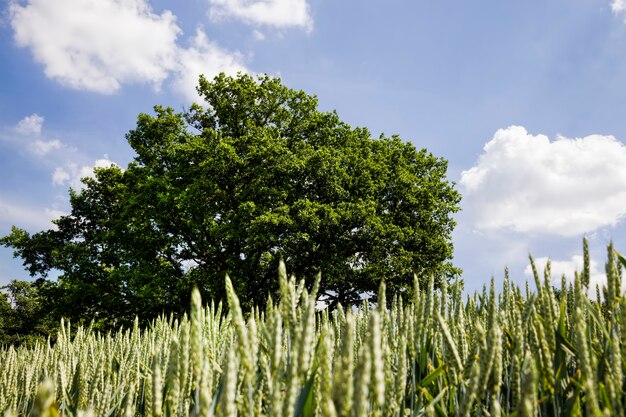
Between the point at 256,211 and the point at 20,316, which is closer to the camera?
the point at 256,211

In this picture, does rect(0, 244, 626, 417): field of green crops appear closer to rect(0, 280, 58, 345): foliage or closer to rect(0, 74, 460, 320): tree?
rect(0, 74, 460, 320): tree

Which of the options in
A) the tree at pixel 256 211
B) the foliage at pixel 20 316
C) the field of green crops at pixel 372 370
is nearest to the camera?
the field of green crops at pixel 372 370

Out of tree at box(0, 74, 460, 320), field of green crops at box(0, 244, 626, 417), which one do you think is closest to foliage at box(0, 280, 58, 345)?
tree at box(0, 74, 460, 320)

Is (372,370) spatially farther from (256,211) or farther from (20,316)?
(20,316)

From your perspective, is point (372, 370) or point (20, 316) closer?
point (372, 370)

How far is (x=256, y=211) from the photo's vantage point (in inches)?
944

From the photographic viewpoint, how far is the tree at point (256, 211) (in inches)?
955

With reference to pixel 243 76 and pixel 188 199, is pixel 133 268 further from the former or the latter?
pixel 243 76

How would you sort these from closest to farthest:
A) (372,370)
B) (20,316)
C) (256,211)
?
(372,370)
(256,211)
(20,316)

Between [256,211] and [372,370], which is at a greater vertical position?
[256,211]

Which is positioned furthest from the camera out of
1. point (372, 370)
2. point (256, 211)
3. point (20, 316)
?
point (20, 316)

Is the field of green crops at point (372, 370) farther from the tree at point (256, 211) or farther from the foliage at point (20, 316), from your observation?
the foliage at point (20, 316)

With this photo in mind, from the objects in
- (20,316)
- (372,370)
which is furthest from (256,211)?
(20,316)

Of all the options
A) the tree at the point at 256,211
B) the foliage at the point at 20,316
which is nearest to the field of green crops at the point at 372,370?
the tree at the point at 256,211
